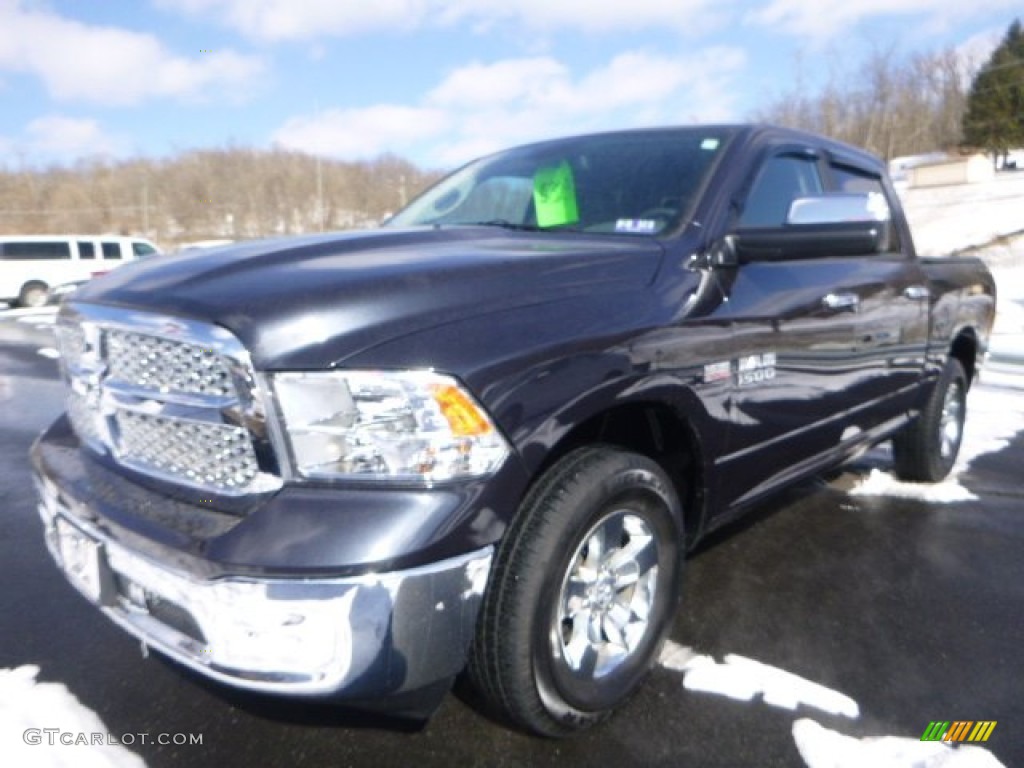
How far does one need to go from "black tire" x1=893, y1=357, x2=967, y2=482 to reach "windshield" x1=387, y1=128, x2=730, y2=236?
2.19 meters

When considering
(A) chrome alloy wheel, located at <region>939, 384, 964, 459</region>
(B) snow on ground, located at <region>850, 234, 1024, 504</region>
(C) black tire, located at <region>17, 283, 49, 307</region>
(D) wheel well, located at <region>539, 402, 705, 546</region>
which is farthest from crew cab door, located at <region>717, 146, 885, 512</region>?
(C) black tire, located at <region>17, 283, 49, 307</region>

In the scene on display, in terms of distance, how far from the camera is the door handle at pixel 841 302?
9.54 ft

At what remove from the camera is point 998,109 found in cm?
4325

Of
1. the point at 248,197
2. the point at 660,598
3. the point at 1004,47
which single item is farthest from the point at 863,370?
the point at 248,197

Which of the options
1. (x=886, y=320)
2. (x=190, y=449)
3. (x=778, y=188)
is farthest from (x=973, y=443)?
(x=190, y=449)

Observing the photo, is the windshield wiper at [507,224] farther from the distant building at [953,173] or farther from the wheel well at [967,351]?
the distant building at [953,173]

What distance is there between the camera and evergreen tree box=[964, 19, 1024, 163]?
4284 cm

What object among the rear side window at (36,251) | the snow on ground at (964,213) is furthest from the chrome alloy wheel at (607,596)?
the rear side window at (36,251)

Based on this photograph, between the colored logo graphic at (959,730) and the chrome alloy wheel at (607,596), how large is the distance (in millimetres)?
821

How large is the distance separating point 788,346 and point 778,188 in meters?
0.69

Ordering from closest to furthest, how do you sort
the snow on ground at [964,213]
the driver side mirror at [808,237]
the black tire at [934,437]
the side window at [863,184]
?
the driver side mirror at [808,237], the side window at [863,184], the black tire at [934,437], the snow on ground at [964,213]

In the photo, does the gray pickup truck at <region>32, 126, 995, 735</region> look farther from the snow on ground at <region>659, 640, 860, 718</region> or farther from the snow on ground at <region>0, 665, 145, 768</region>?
the snow on ground at <region>0, 665, 145, 768</region>

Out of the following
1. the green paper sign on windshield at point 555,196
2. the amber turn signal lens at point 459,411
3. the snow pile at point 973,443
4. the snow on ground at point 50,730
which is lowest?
the snow pile at point 973,443

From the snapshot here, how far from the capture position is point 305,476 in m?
1.67
